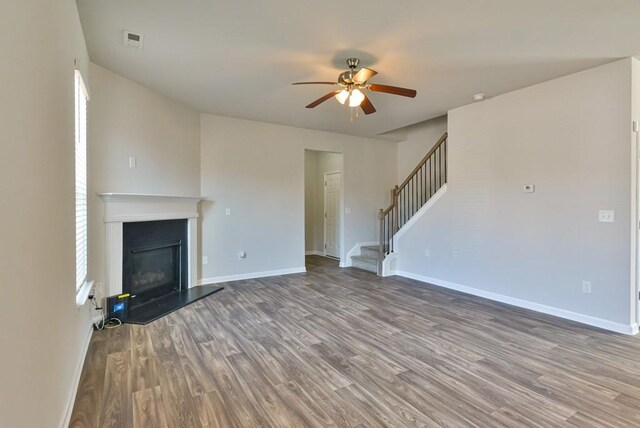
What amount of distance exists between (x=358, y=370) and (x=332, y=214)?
213 inches

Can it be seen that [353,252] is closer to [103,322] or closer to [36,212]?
[103,322]

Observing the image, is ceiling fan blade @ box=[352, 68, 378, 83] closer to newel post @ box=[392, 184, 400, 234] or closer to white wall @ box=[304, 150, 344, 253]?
newel post @ box=[392, 184, 400, 234]

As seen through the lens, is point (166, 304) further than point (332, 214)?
No

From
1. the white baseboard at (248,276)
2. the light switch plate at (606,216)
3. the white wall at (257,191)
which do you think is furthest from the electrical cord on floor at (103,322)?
the light switch plate at (606,216)

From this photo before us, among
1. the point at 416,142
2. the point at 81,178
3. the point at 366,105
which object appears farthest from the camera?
the point at 416,142

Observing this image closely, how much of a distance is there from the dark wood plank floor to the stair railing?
224 centimetres

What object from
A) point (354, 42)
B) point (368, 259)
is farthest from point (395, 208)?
point (354, 42)

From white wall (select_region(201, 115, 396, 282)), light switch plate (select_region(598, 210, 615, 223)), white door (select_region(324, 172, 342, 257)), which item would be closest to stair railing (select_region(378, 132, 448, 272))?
white wall (select_region(201, 115, 396, 282))

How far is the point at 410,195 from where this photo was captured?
668 cm

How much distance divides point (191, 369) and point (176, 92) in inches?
132

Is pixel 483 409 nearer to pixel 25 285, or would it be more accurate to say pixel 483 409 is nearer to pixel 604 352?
pixel 604 352

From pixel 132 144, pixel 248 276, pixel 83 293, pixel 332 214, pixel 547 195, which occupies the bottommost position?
pixel 248 276

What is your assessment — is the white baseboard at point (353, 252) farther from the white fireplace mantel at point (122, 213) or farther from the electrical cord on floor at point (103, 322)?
the electrical cord on floor at point (103, 322)

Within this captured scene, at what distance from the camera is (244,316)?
3727 mm
